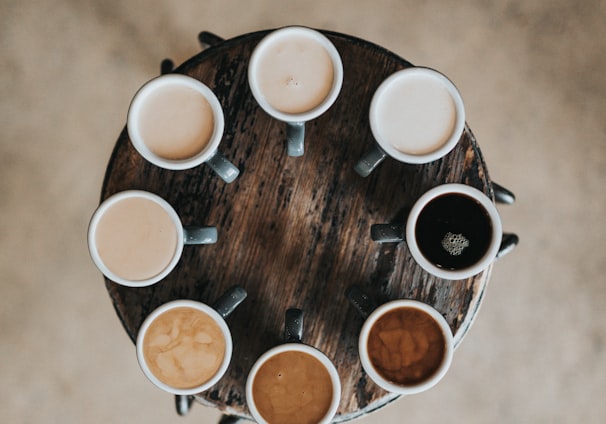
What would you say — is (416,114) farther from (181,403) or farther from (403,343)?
(181,403)

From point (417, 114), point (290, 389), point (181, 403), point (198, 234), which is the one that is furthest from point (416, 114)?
point (181, 403)

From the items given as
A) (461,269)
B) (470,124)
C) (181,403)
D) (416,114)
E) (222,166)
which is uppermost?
(470,124)

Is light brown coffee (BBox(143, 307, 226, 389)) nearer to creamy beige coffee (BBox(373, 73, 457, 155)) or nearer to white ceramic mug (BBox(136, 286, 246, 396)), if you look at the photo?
white ceramic mug (BBox(136, 286, 246, 396))

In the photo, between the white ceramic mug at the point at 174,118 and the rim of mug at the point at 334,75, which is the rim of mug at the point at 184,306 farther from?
the rim of mug at the point at 334,75

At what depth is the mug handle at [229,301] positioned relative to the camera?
1021mm

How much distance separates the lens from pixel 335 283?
1101mm

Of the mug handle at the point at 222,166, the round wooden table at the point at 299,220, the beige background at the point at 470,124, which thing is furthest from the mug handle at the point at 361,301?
the beige background at the point at 470,124

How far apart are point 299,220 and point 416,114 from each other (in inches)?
13.4

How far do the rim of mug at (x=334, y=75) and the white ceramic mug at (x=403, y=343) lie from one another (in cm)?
41

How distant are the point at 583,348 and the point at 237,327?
1342mm

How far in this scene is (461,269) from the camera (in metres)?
0.95

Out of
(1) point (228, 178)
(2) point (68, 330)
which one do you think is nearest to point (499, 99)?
(1) point (228, 178)

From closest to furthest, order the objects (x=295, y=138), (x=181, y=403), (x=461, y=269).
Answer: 1. (x=461, y=269)
2. (x=295, y=138)
3. (x=181, y=403)

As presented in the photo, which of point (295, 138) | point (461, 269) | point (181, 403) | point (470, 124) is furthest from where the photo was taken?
point (470, 124)
